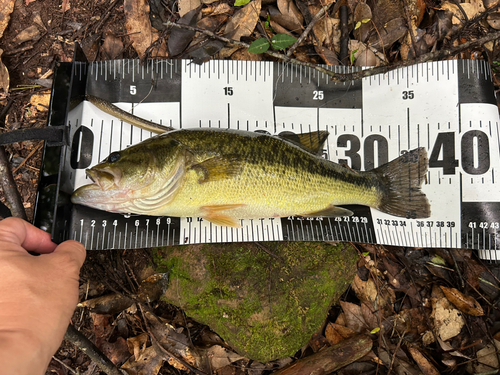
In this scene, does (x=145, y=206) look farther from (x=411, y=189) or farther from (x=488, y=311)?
(x=488, y=311)

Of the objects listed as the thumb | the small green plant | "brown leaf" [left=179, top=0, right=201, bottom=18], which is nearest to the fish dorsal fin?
the small green plant

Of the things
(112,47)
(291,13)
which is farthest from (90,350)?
(291,13)

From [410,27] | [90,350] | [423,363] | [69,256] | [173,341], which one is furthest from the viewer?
[410,27]

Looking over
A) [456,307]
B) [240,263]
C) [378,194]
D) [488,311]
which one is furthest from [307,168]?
[488,311]

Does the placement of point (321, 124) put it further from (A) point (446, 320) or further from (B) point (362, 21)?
(A) point (446, 320)

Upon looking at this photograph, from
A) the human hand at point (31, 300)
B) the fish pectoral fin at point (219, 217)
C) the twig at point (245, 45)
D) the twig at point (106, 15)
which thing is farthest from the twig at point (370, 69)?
the human hand at point (31, 300)

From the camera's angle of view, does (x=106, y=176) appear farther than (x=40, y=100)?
No

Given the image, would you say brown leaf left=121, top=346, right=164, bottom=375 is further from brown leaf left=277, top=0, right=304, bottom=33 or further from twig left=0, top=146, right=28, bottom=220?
brown leaf left=277, top=0, right=304, bottom=33
